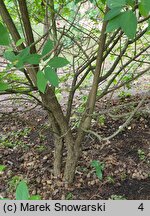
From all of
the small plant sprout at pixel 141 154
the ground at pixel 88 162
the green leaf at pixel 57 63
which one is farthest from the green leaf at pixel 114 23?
the small plant sprout at pixel 141 154

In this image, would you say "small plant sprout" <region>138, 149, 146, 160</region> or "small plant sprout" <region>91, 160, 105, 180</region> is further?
"small plant sprout" <region>138, 149, 146, 160</region>

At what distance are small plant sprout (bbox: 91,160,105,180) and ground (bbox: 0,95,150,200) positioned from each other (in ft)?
0.09

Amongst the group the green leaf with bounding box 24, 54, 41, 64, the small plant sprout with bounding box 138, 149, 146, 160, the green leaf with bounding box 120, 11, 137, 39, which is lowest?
the small plant sprout with bounding box 138, 149, 146, 160

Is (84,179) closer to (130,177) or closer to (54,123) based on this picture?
(130,177)

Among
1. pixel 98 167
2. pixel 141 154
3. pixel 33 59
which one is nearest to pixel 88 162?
pixel 98 167

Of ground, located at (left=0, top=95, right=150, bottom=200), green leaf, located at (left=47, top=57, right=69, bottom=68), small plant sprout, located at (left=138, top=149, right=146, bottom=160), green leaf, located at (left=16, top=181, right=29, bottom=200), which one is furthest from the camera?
small plant sprout, located at (left=138, top=149, right=146, bottom=160)

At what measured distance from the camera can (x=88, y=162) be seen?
7.42ft

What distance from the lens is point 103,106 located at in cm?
307

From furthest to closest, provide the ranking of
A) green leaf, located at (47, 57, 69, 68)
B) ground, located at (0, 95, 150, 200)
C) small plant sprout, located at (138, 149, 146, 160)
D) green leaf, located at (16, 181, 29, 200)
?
1. small plant sprout, located at (138, 149, 146, 160)
2. ground, located at (0, 95, 150, 200)
3. green leaf, located at (47, 57, 69, 68)
4. green leaf, located at (16, 181, 29, 200)

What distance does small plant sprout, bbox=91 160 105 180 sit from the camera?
6.87 feet

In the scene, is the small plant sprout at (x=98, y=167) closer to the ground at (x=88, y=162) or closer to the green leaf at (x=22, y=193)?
the ground at (x=88, y=162)

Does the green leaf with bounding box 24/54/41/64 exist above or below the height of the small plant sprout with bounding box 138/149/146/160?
above

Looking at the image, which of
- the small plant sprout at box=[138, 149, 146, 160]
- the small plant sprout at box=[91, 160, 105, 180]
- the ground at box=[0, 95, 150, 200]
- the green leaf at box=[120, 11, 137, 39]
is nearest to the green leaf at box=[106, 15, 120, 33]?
the green leaf at box=[120, 11, 137, 39]

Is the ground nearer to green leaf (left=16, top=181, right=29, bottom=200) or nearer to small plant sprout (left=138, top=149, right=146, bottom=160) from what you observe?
small plant sprout (left=138, top=149, right=146, bottom=160)
